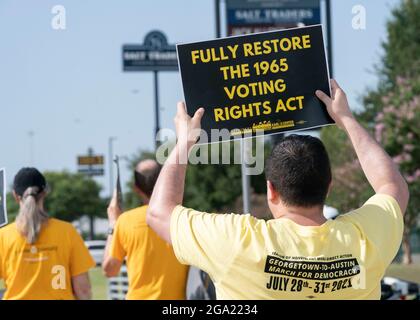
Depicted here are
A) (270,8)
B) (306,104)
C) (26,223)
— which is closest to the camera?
Result: (306,104)

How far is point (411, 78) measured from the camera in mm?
29125

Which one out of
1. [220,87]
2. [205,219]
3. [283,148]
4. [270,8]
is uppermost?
[270,8]

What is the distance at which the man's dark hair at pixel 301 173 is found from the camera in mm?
3178

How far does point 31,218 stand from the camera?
5691 mm

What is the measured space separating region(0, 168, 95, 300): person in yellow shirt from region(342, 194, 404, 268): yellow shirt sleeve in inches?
113

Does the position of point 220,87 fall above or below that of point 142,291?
above

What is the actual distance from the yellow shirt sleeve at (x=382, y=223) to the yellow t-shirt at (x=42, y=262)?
2.87 meters

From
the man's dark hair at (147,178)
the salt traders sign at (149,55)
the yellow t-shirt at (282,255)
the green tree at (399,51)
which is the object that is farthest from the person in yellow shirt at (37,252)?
the salt traders sign at (149,55)

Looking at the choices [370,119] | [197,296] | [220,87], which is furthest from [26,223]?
[370,119]

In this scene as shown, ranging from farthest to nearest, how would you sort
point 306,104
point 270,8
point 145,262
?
point 270,8 → point 145,262 → point 306,104

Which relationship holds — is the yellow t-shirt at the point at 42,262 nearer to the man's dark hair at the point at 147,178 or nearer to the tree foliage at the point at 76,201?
the man's dark hair at the point at 147,178

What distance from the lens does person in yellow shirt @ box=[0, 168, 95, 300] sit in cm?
567

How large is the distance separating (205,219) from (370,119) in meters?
26.6
